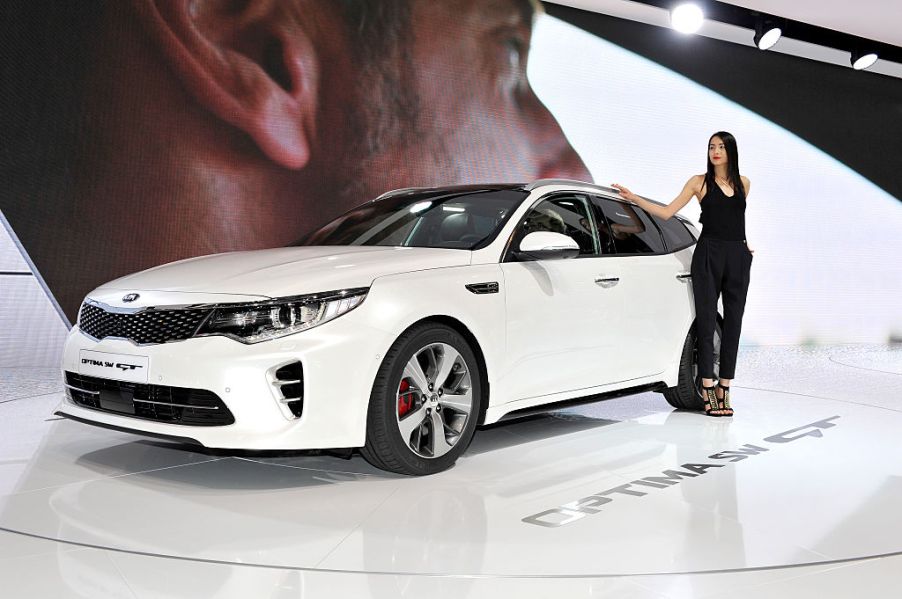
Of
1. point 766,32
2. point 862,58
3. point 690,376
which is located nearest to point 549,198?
point 690,376

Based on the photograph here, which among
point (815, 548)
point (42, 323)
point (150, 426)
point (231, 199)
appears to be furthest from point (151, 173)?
point (815, 548)

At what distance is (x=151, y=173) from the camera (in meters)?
7.52

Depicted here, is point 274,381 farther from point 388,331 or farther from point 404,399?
point 404,399

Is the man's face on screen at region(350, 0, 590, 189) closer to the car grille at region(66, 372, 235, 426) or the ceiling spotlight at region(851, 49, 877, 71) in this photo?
the ceiling spotlight at region(851, 49, 877, 71)

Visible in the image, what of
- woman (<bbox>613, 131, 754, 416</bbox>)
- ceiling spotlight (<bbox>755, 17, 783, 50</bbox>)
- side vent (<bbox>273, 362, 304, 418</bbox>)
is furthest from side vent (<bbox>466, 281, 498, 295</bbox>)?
ceiling spotlight (<bbox>755, 17, 783, 50</bbox>)

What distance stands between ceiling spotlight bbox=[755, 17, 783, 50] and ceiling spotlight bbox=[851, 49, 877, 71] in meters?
1.56

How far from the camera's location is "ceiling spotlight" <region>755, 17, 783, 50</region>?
10070mm

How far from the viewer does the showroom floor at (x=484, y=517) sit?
Result: 2.45 meters

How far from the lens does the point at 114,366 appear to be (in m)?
3.37

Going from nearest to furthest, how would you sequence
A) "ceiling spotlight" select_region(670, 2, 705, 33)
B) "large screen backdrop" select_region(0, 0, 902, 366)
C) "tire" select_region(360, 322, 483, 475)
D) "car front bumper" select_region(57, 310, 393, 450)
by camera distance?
"car front bumper" select_region(57, 310, 393, 450) < "tire" select_region(360, 322, 483, 475) < "large screen backdrop" select_region(0, 0, 902, 366) < "ceiling spotlight" select_region(670, 2, 705, 33)

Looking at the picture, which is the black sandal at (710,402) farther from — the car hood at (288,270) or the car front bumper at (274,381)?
the car front bumper at (274,381)

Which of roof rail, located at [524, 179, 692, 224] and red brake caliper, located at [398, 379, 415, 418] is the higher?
roof rail, located at [524, 179, 692, 224]

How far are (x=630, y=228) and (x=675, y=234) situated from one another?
1.71ft

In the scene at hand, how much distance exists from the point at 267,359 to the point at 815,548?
193cm
